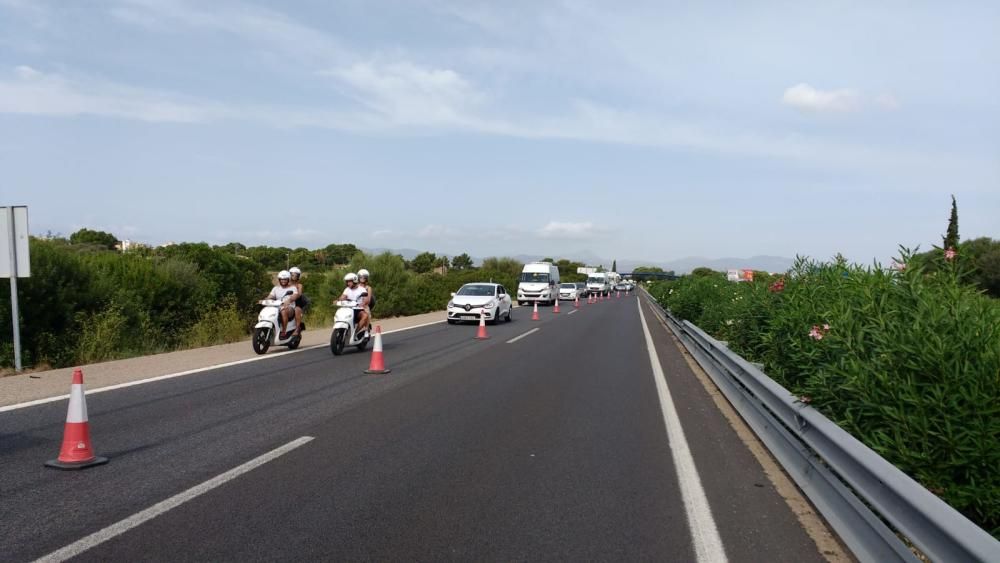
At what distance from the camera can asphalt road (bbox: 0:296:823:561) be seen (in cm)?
463

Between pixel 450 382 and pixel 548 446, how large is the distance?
4388mm

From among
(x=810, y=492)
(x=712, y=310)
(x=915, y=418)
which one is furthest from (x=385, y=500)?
(x=712, y=310)

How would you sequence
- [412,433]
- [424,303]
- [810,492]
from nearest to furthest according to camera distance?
[810,492] < [412,433] < [424,303]

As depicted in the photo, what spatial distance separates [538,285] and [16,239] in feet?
116

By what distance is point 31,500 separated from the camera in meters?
5.30

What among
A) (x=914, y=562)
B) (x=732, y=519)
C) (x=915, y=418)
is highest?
(x=915, y=418)

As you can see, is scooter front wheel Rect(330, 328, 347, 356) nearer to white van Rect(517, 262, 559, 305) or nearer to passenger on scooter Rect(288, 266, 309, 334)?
passenger on scooter Rect(288, 266, 309, 334)

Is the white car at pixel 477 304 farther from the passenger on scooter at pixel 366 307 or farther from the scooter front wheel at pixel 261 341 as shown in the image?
the scooter front wheel at pixel 261 341

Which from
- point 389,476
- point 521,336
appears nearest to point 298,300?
point 521,336

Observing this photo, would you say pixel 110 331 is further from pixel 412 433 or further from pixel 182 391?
pixel 412 433

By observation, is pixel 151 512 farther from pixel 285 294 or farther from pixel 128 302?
pixel 128 302

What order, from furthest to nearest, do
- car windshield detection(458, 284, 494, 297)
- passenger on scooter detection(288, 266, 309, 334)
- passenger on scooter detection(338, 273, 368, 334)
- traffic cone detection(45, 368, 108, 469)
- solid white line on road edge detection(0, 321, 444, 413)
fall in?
car windshield detection(458, 284, 494, 297) < passenger on scooter detection(338, 273, 368, 334) < passenger on scooter detection(288, 266, 309, 334) < solid white line on road edge detection(0, 321, 444, 413) < traffic cone detection(45, 368, 108, 469)

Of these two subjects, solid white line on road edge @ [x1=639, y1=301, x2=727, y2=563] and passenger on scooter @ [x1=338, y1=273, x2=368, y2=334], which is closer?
solid white line on road edge @ [x1=639, y1=301, x2=727, y2=563]

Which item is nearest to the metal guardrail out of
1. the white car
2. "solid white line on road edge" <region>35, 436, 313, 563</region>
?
"solid white line on road edge" <region>35, 436, 313, 563</region>
